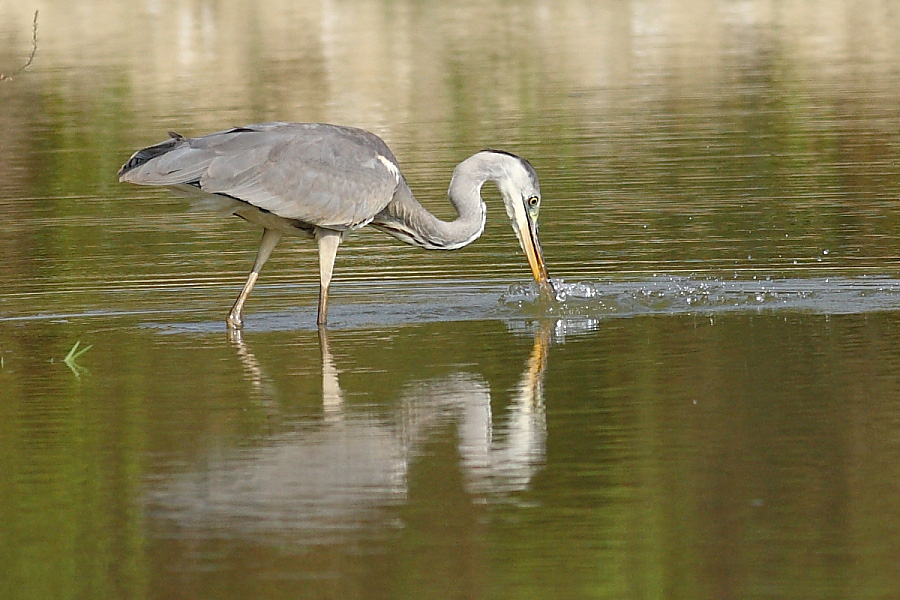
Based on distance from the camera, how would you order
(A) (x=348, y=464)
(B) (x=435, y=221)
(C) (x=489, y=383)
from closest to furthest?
1. (A) (x=348, y=464)
2. (C) (x=489, y=383)
3. (B) (x=435, y=221)

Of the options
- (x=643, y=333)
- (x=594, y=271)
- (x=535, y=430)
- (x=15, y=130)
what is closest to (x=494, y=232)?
(x=594, y=271)

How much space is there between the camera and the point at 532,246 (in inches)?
512

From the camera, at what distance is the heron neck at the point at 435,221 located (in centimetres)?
1289

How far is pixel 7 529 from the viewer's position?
7449mm

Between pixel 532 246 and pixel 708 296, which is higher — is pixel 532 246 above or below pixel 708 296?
above

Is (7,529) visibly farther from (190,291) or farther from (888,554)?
(190,291)

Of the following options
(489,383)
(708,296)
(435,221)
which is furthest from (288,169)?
(708,296)

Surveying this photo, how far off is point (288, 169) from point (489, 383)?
9.41ft

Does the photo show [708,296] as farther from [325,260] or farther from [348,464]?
[348,464]

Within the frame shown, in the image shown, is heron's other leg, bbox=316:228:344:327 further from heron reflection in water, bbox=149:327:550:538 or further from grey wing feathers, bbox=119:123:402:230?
heron reflection in water, bbox=149:327:550:538

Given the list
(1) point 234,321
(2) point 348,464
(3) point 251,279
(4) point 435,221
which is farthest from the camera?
(4) point 435,221

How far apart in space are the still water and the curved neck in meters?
0.44

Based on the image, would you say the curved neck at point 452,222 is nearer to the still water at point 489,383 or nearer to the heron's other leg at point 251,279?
the still water at point 489,383

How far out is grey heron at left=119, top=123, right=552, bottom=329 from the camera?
1191 centimetres
